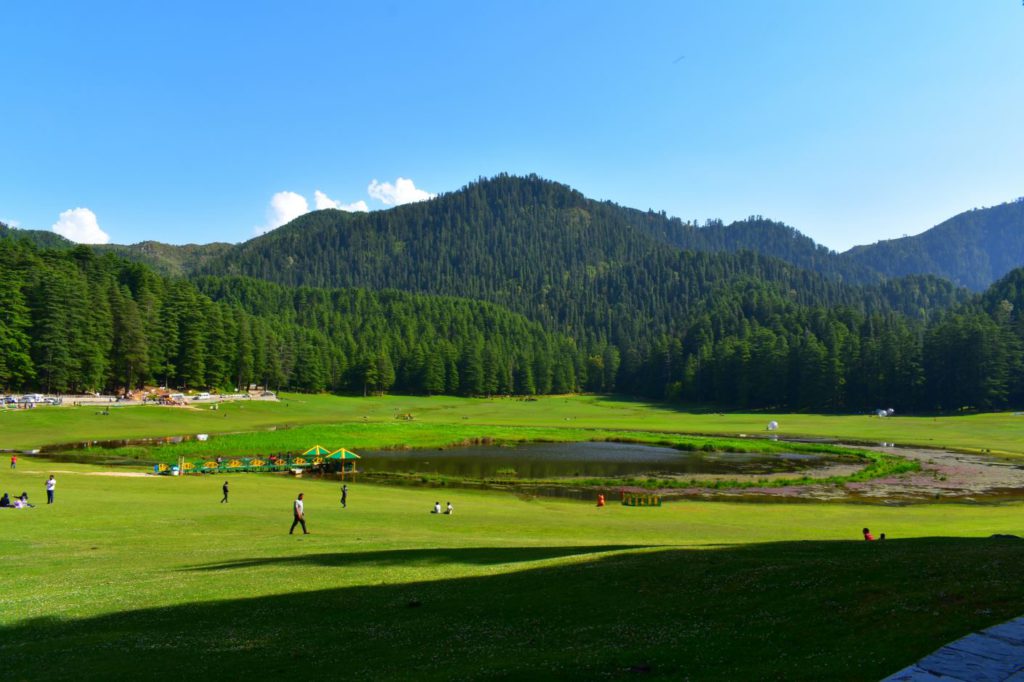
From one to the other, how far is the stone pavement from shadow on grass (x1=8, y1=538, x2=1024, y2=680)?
63 cm

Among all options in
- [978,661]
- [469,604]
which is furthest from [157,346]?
[978,661]


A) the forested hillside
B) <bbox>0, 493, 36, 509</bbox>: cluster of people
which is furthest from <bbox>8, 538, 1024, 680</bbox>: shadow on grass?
the forested hillside

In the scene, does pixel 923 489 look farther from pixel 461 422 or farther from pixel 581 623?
pixel 461 422

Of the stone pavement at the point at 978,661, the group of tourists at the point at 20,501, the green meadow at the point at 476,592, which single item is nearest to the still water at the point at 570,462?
the green meadow at the point at 476,592

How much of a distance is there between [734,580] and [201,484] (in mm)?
44115

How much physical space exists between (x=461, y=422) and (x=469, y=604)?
99.1m

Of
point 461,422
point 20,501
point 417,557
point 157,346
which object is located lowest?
point 461,422

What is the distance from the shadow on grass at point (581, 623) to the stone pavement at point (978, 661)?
2.07ft

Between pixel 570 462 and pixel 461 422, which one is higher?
pixel 461 422

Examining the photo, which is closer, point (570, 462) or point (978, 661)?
point (978, 661)

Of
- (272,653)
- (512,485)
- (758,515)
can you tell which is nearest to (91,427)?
(512,485)

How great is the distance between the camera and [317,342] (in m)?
180

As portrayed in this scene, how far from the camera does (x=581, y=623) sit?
13539mm

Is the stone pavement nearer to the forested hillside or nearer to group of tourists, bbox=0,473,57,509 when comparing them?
group of tourists, bbox=0,473,57,509
